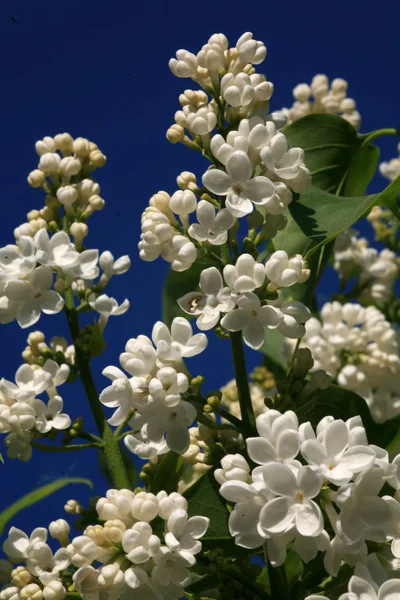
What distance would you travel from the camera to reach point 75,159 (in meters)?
1.68

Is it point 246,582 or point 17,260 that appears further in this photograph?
point 17,260

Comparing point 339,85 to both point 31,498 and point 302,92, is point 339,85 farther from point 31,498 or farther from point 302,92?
point 31,498

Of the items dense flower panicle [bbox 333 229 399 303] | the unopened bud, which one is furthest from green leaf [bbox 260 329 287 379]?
the unopened bud

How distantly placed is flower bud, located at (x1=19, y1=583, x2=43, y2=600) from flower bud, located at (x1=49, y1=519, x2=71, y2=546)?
117mm

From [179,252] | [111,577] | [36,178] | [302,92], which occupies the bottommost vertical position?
[111,577]

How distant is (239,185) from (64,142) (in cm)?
62

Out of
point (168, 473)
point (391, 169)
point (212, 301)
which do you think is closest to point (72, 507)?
point (168, 473)

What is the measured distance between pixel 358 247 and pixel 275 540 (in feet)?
7.53

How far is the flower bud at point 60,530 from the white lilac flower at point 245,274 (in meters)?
0.52

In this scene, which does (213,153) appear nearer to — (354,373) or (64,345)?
(64,345)

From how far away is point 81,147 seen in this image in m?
1.68

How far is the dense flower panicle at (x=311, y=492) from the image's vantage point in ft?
3.27

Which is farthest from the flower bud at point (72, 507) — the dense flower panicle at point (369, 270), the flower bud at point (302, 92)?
the flower bud at point (302, 92)

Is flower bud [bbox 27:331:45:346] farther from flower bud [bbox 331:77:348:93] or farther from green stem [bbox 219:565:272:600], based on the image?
flower bud [bbox 331:77:348:93]
